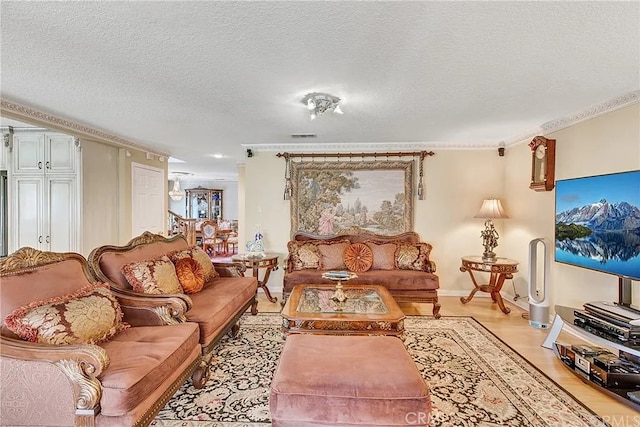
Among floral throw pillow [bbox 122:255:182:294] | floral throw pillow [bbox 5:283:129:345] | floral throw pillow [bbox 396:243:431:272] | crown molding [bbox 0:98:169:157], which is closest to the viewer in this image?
floral throw pillow [bbox 5:283:129:345]

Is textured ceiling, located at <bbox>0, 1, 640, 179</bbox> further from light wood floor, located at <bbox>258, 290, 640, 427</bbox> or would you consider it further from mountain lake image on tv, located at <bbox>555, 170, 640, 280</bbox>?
light wood floor, located at <bbox>258, 290, 640, 427</bbox>

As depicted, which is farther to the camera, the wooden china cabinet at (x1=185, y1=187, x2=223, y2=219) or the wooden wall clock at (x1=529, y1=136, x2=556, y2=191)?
the wooden china cabinet at (x1=185, y1=187, x2=223, y2=219)

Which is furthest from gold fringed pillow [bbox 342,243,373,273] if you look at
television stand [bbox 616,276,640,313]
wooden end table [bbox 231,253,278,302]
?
television stand [bbox 616,276,640,313]

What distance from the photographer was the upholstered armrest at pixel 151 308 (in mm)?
2361

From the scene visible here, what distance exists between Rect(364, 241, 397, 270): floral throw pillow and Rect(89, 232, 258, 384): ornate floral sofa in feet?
5.58

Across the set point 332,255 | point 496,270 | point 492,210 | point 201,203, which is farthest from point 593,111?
point 201,203

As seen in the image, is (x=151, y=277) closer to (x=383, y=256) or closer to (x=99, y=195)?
(x=99, y=195)

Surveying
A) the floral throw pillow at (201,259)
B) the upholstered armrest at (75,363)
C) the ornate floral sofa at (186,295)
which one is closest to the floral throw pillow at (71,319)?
the upholstered armrest at (75,363)

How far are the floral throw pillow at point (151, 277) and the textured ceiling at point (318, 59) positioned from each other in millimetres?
1495

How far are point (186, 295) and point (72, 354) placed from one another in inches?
44.7

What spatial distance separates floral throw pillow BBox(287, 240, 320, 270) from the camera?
14.5ft

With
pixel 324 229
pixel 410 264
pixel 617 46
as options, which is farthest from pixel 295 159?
pixel 617 46

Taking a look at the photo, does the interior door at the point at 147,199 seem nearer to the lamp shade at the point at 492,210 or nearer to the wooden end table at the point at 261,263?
the wooden end table at the point at 261,263

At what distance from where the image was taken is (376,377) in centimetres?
171
